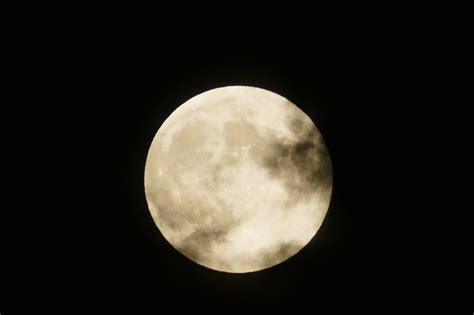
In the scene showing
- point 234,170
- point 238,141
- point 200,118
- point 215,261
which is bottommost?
point 215,261

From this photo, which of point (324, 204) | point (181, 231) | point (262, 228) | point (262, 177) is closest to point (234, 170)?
point (262, 177)

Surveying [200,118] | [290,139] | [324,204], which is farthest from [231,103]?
[324,204]

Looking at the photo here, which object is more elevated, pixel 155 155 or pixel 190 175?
pixel 155 155

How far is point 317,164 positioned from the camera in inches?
166

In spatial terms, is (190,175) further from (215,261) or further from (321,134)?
(321,134)

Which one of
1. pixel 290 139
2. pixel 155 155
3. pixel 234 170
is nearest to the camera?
pixel 234 170

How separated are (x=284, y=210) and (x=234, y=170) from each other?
0.78 metres

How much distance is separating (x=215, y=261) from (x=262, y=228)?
86 cm

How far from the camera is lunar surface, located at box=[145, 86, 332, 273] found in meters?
3.77

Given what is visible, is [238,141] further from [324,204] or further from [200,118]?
[324,204]

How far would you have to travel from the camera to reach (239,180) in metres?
3.72

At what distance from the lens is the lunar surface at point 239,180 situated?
3766 mm

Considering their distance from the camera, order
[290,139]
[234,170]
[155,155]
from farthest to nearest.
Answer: [155,155] < [290,139] < [234,170]

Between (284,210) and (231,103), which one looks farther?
(231,103)
